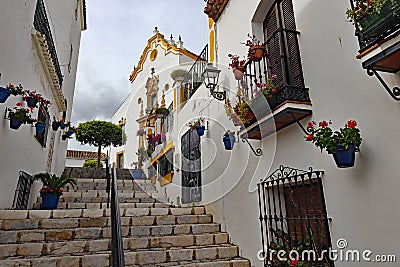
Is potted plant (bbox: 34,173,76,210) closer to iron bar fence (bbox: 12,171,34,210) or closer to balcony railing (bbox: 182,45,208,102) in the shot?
iron bar fence (bbox: 12,171,34,210)

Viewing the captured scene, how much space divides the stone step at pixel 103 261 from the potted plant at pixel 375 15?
276cm

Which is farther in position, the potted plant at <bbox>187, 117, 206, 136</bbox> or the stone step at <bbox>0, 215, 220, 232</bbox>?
the potted plant at <bbox>187, 117, 206, 136</bbox>

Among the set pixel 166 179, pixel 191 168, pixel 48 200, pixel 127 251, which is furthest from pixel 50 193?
pixel 166 179

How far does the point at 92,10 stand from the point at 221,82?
837 cm

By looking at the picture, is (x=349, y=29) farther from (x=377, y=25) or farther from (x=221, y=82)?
(x=221, y=82)

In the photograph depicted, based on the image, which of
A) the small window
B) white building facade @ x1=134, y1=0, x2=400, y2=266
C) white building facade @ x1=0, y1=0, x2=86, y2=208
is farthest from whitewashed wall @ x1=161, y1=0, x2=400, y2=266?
the small window

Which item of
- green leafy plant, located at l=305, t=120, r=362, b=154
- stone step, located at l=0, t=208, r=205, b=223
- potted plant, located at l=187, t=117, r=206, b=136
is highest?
potted plant, located at l=187, t=117, r=206, b=136

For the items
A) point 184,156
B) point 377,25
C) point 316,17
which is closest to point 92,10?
point 184,156

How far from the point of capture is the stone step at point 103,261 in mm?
2727

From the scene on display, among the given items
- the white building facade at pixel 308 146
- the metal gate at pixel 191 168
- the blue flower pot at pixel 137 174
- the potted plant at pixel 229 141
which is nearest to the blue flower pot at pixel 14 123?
the potted plant at pixel 229 141

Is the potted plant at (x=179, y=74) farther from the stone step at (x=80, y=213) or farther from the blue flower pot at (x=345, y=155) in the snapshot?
the blue flower pot at (x=345, y=155)

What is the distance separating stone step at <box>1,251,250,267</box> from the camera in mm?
2727

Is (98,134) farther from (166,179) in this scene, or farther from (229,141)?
(229,141)

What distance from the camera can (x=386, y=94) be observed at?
1941mm
